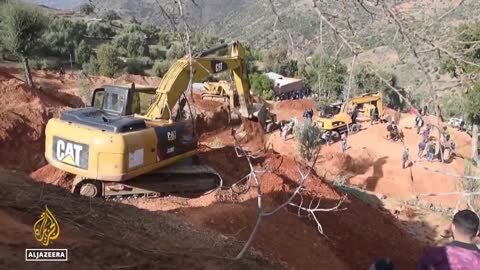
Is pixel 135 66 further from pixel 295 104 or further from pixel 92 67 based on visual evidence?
pixel 295 104

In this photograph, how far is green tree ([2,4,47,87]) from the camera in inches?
906

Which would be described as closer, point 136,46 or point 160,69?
point 160,69

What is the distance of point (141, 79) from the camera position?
2923 centimetres

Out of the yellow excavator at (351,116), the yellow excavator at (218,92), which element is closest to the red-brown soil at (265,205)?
the yellow excavator at (218,92)

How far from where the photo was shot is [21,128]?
15.6 metres

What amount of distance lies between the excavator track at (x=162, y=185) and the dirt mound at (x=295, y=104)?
19.6 m

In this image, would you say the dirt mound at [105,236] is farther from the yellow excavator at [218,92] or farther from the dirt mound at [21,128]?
the yellow excavator at [218,92]

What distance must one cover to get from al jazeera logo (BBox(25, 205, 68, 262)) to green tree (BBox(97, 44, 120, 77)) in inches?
1016

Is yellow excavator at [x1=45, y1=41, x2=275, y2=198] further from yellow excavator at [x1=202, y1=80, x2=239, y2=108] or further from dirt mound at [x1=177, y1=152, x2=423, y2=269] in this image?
yellow excavator at [x1=202, y1=80, x2=239, y2=108]

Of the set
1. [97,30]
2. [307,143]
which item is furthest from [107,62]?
[307,143]

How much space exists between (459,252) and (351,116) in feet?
72.5

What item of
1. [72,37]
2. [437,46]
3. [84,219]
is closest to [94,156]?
[84,219]

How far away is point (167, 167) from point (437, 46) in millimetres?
8912

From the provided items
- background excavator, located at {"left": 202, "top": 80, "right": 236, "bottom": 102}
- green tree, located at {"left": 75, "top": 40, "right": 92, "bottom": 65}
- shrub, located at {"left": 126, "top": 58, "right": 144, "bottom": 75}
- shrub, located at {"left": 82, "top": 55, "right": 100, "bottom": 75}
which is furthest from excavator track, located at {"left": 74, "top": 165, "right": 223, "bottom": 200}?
green tree, located at {"left": 75, "top": 40, "right": 92, "bottom": 65}
